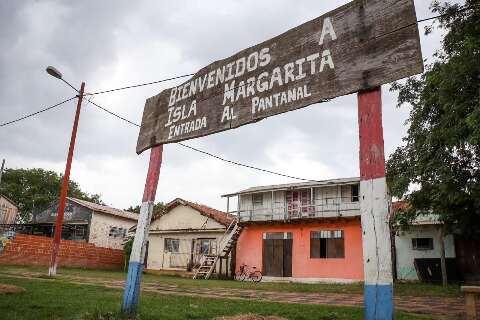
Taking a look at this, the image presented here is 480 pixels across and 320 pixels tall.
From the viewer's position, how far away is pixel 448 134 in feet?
34.8

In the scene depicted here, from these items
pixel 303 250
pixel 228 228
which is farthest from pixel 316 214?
pixel 228 228

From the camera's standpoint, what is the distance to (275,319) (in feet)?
16.8

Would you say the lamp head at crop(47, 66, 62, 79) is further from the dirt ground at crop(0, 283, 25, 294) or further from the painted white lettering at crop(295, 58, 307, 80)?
the painted white lettering at crop(295, 58, 307, 80)

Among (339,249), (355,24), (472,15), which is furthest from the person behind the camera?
(339,249)

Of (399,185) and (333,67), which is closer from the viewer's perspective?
(333,67)

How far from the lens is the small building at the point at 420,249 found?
757 inches

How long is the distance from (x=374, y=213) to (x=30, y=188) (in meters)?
54.8

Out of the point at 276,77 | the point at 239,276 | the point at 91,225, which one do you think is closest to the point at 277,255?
the point at 239,276

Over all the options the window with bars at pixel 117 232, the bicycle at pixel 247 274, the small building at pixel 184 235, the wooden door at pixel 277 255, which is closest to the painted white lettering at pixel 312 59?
the bicycle at pixel 247 274

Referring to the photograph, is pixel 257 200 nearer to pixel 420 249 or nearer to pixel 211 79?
pixel 420 249

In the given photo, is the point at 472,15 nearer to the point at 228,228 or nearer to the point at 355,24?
the point at 355,24

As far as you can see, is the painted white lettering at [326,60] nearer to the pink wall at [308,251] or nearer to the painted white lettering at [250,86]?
the painted white lettering at [250,86]

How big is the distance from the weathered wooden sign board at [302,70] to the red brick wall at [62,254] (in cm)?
1991

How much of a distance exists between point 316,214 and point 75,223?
823 inches
